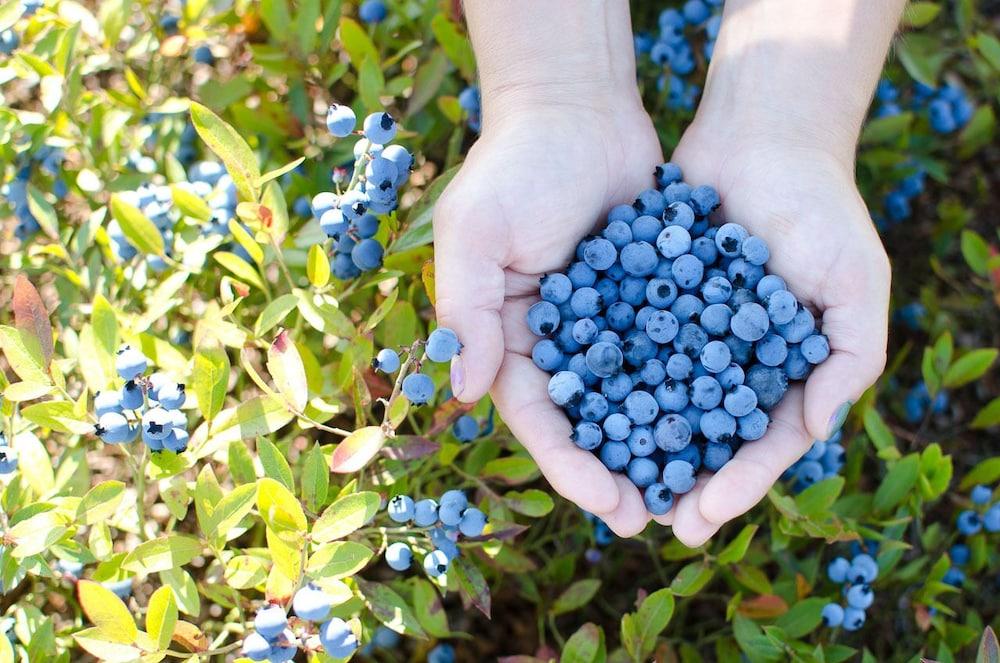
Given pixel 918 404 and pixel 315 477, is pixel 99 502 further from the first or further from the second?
pixel 918 404

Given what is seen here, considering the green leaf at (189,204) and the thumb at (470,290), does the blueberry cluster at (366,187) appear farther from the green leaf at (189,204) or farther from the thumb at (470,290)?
the green leaf at (189,204)

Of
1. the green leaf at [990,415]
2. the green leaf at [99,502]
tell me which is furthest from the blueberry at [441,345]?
the green leaf at [990,415]

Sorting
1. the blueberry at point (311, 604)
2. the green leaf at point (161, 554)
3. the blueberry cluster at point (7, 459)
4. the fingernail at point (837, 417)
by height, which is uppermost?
the blueberry cluster at point (7, 459)

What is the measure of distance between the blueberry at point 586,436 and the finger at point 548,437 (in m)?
0.01

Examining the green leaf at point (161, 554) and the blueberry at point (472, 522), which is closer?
the green leaf at point (161, 554)

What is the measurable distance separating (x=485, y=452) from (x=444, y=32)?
2.88 feet

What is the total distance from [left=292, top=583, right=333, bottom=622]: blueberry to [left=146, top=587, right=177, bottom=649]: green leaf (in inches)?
6.1

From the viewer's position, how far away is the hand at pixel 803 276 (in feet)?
4.66

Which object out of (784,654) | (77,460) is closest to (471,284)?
(77,460)

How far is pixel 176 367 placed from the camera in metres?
1.54

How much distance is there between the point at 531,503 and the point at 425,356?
333 mm

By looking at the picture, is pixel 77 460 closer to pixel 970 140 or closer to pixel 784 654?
pixel 784 654

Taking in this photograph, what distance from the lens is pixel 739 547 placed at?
1562 mm

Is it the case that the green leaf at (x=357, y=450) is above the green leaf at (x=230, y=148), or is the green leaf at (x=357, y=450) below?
below
